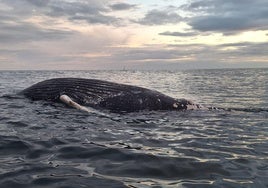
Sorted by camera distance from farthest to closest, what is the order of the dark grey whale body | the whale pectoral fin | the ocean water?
the dark grey whale body, the whale pectoral fin, the ocean water

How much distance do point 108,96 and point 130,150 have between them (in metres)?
5.78

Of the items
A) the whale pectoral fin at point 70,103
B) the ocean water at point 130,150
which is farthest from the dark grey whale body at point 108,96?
the ocean water at point 130,150

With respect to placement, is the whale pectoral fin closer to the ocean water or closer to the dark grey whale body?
the ocean water

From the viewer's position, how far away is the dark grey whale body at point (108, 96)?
499 inches

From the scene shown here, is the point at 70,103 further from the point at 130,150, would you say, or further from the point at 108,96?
the point at 130,150

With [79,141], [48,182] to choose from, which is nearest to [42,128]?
[79,141]

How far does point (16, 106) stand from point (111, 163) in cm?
726

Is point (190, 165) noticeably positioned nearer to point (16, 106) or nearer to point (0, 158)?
point (0, 158)

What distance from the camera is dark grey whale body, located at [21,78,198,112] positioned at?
41.5ft

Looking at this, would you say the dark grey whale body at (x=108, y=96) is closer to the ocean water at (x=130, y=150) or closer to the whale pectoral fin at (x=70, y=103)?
the whale pectoral fin at (x=70, y=103)

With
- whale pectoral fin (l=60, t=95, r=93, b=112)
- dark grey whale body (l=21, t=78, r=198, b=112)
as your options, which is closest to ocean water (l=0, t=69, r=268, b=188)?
whale pectoral fin (l=60, t=95, r=93, b=112)

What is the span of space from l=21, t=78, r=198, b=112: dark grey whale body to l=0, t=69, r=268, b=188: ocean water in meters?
1.01

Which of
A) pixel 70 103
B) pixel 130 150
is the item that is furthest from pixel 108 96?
pixel 130 150

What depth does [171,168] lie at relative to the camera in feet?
20.1
